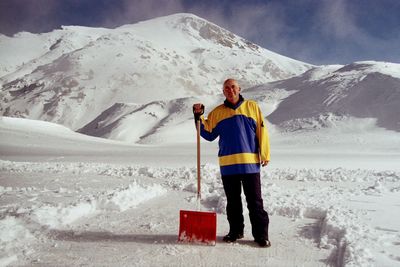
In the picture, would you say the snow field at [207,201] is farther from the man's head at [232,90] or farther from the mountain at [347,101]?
the mountain at [347,101]

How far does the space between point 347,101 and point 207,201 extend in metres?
37.7

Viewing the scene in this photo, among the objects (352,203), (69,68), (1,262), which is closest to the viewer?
(1,262)

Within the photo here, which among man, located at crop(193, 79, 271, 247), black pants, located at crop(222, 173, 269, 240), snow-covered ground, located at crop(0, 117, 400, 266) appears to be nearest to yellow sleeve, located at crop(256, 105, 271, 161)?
man, located at crop(193, 79, 271, 247)

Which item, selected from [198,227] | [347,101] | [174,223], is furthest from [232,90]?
[347,101]

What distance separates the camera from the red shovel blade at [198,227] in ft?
14.4

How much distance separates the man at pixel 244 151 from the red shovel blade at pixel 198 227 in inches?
10.2

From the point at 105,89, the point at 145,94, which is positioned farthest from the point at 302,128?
the point at 105,89

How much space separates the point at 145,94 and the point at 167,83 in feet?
28.0

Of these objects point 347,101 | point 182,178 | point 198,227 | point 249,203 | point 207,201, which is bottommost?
point 198,227

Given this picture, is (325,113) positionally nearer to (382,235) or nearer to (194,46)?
(382,235)

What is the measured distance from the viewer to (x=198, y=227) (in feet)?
14.6

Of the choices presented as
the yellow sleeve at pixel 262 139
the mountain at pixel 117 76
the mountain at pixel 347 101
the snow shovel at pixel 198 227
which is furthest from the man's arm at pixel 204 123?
the mountain at pixel 117 76

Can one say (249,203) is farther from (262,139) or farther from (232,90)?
(232,90)

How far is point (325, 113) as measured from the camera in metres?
39.8
